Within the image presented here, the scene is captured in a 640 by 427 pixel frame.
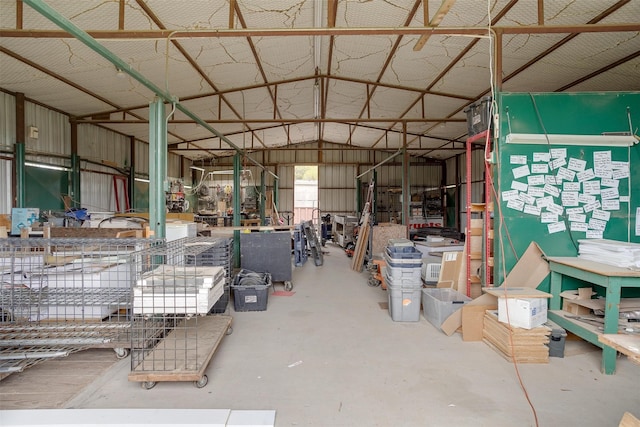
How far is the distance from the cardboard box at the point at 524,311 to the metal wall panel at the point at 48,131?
360 inches

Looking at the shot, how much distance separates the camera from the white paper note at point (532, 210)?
3719mm

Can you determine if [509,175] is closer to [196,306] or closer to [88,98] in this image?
[196,306]

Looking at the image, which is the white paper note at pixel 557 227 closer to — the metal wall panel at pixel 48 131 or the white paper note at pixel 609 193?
the white paper note at pixel 609 193

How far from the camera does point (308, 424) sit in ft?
6.96

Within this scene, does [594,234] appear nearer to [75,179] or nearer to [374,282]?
[374,282]

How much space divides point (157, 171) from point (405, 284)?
320cm

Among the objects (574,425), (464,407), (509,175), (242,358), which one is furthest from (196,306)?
(509,175)

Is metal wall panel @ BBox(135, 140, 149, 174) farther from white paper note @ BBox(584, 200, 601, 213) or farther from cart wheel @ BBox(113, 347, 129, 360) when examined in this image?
white paper note @ BBox(584, 200, 601, 213)

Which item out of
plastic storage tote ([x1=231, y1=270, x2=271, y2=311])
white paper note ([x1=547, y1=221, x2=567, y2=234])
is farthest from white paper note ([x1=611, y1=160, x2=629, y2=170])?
plastic storage tote ([x1=231, y1=270, x2=271, y2=311])

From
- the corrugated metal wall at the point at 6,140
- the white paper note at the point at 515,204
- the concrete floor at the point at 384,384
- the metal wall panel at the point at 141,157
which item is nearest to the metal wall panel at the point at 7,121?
the corrugated metal wall at the point at 6,140

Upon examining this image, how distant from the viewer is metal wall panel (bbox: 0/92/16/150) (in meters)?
6.32

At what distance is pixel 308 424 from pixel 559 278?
3.06m

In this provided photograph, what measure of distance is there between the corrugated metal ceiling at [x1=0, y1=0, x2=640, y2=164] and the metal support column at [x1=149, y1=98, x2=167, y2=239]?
0.45 meters

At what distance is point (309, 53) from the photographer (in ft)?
22.1
